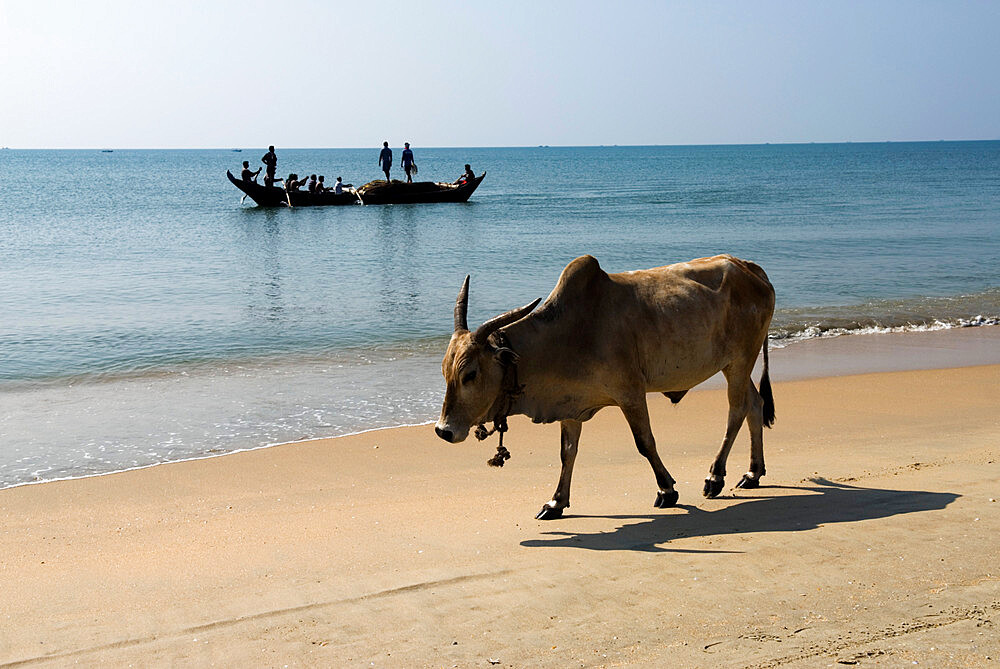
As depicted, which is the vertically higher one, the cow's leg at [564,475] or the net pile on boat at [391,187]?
the net pile on boat at [391,187]

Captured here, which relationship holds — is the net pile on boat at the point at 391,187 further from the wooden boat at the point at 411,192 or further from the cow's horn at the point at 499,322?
the cow's horn at the point at 499,322

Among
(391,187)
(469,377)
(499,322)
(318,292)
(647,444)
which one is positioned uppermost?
(391,187)

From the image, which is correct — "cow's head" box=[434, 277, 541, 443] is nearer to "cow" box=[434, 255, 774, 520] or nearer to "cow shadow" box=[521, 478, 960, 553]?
"cow" box=[434, 255, 774, 520]

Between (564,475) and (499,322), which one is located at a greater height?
(499,322)

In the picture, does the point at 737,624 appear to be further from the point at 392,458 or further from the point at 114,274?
the point at 114,274

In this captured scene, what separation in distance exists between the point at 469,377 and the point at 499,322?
0.43 metres

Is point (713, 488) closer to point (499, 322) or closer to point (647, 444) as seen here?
point (647, 444)

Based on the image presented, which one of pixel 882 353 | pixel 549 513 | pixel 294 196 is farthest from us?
pixel 294 196

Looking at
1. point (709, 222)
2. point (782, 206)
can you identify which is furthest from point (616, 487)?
point (782, 206)

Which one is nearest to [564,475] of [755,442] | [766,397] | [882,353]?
[755,442]

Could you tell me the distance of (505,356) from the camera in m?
6.32

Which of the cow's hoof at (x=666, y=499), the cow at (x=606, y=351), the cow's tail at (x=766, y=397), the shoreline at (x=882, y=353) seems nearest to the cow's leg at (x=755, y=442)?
the cow at (x=606, y=351)

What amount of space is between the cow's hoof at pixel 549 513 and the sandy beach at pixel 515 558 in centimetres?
12

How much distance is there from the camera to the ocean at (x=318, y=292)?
11.1 metres
